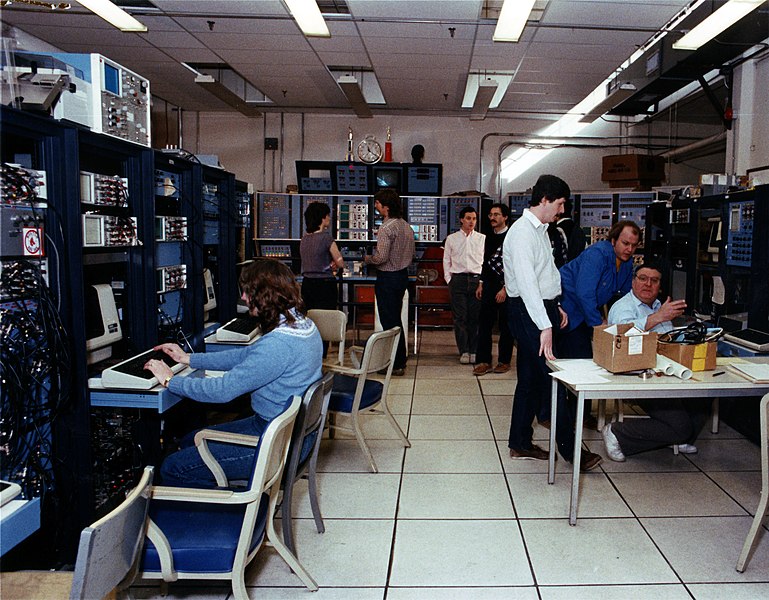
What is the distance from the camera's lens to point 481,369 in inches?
226

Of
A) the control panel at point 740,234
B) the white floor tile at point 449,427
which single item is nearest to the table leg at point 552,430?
the white floor tile at point 449,427

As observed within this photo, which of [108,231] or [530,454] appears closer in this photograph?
[108,231]

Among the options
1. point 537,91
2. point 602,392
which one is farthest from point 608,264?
point 537,91

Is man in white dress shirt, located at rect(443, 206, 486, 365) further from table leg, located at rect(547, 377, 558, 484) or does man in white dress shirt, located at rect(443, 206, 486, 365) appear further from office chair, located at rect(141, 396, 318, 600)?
office chair, located at rect(141, 396, 318, 600)

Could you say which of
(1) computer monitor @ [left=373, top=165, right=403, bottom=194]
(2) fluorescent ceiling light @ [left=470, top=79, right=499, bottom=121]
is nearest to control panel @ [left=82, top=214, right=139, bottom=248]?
(2) fluorescent ceiling light @ [left=470, top=79, right=499, bottom=121]

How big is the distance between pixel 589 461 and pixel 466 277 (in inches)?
119

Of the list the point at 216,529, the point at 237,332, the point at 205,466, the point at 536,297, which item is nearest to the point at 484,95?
the point at 536,297

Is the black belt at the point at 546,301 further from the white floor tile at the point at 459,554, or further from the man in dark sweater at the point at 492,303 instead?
the man in dark sweater at the point at 492,303

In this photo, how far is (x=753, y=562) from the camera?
2.56 metres

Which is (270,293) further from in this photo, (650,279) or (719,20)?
(719,20)

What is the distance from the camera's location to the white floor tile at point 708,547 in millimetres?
2469

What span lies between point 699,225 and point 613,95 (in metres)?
2.34

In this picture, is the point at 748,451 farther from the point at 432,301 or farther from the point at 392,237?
the point at 432,301

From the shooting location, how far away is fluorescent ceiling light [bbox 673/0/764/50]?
397 centimetres
